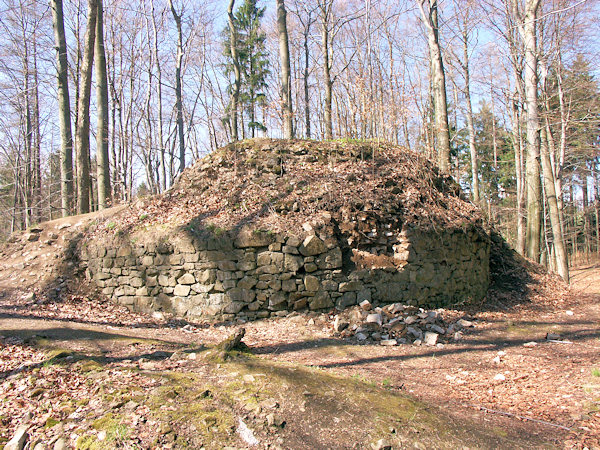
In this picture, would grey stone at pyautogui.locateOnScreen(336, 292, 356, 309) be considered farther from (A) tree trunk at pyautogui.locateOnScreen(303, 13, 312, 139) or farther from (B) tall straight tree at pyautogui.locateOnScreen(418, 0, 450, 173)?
(A) tree trunk at pyautogui.locateOnScreen(303, 13, 312, 139)

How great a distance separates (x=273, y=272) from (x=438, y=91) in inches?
319

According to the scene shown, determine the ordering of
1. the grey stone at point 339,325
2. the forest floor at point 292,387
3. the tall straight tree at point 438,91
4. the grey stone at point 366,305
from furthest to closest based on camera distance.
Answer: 1. the tall straight tree at point 438,91
2. the grey stone at point 366,305
3. the grey stone at point 339,325
4. the forest floor at point 292,387

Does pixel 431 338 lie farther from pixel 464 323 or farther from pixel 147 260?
pixel 147 260

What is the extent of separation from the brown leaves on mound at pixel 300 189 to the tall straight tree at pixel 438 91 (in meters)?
1.21

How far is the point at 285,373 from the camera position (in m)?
4.05

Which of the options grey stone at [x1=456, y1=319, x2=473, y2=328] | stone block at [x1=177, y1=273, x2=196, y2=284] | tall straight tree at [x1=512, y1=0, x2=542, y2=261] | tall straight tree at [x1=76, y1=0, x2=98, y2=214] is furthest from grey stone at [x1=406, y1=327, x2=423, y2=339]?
tall straight tree at [x1=76, y1=0, x2=98, y2=214]

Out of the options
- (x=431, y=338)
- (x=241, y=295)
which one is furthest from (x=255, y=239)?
(x=431, y=338)

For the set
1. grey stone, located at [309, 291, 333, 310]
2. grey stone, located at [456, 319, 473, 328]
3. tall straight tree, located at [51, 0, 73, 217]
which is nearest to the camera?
grey stone, located at [456, 319, 473, 328]

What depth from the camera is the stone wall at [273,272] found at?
7.16m

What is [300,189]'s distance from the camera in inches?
332

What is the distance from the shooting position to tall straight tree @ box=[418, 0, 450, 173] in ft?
35.9

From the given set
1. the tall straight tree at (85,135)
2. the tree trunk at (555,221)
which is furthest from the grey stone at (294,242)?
the tree trunk at (555,221)

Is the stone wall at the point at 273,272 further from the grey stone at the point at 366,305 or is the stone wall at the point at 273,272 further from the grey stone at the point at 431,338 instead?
the grey stone at the point at 431,338

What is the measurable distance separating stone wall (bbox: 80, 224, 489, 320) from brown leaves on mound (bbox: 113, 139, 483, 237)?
432 mm
